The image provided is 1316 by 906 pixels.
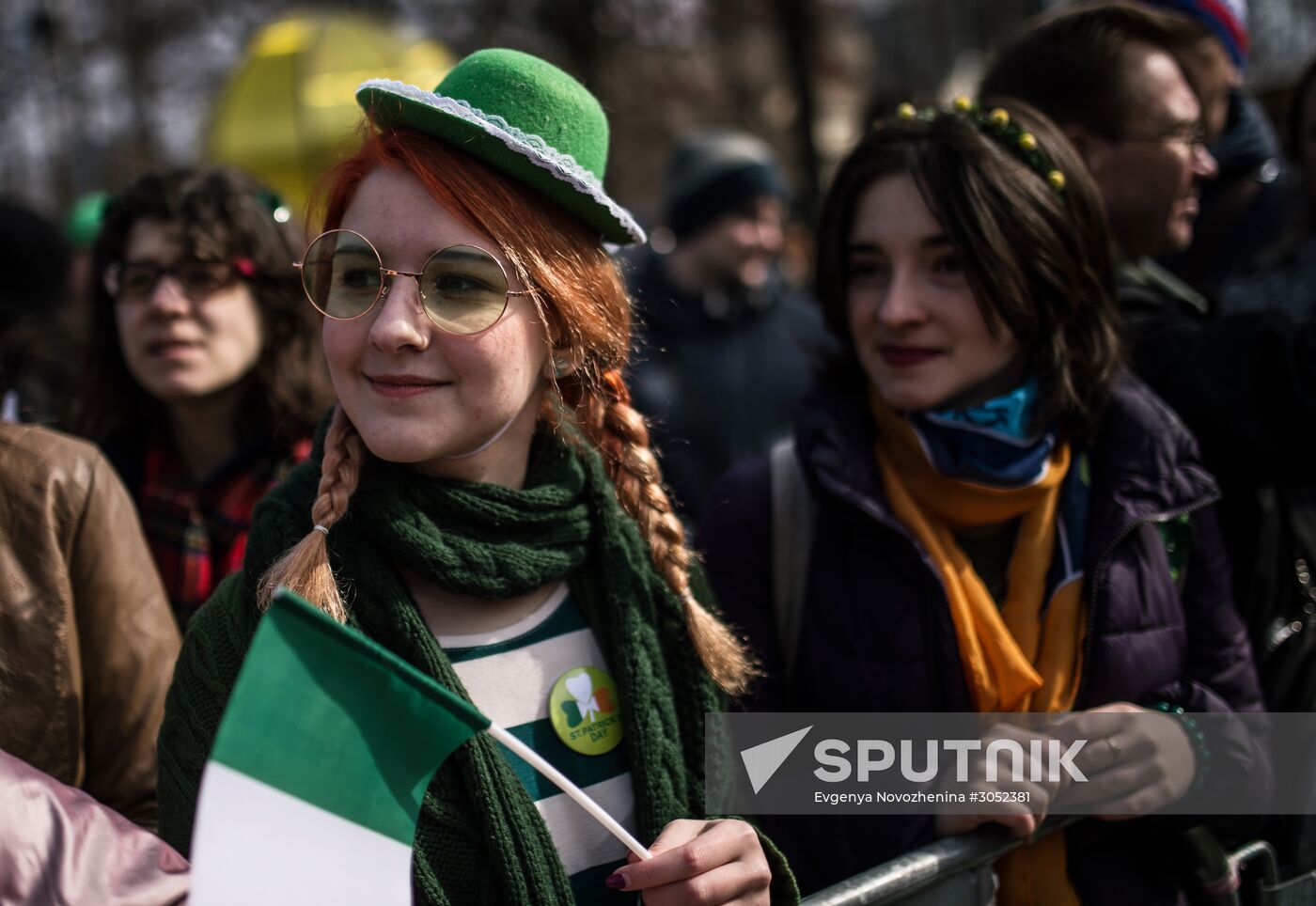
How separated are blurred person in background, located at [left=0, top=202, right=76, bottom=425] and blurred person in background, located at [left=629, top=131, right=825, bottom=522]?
2.04 m

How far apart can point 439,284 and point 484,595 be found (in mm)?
453

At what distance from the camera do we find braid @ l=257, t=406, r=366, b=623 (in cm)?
153

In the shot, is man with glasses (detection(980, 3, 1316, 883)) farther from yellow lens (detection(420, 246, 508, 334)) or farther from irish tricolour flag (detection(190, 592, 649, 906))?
irish tricolour flag (detection(190, 592, 649, 906))

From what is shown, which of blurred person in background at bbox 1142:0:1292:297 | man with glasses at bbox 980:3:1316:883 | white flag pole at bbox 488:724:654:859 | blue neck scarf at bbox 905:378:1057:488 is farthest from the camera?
blurred person in background at bbox 1142:0:1292:297

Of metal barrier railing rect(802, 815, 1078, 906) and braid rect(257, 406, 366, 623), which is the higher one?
braid rect(257, 406, 366, 623)

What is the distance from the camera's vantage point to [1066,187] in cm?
237

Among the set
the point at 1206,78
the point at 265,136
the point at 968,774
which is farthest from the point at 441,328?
the point at 265,136

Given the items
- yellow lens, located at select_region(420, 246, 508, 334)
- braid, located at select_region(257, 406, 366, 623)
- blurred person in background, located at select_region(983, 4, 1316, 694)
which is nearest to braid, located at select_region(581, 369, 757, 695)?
yellow lens, located at select_region(420, 246, 508, 334)

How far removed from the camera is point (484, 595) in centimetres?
166

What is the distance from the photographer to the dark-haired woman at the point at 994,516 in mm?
2131

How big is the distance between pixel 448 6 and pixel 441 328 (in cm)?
1199

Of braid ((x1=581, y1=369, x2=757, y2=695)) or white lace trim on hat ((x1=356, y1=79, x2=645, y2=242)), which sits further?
braid ((x1=581, y1=369, x2=757, y2=695))

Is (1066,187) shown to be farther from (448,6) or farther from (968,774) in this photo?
(448,6)

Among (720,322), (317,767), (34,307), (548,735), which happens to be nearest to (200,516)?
(548,735)
